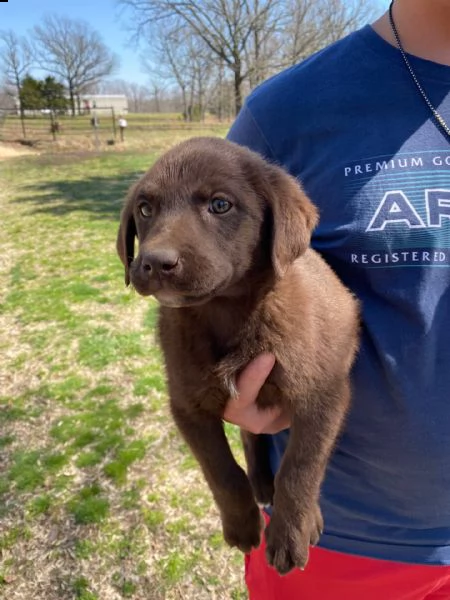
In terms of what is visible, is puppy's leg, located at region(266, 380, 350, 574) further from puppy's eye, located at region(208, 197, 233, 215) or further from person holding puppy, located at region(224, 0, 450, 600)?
puppy's eye, located at region(208, 197, 233, 215)

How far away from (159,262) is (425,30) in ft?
3.51

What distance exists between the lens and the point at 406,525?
5.34 ft

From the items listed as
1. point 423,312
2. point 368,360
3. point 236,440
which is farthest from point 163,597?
point 423,312

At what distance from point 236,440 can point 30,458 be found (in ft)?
5.30

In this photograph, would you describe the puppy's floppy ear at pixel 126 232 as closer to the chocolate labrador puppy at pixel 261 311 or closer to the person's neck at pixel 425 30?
the chocolate labrador puppy at pixel 261 311

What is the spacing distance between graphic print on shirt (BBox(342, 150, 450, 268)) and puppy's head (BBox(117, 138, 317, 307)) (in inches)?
7.1

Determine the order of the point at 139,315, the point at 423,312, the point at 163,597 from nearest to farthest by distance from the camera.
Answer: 1. the point at 423,312
2. the point at 163,597
3. the point at 139,315

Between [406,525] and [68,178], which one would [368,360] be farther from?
[68,178]

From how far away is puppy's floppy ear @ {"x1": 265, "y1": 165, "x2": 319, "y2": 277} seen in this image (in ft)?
5.06

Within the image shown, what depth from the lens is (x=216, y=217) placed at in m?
1.54

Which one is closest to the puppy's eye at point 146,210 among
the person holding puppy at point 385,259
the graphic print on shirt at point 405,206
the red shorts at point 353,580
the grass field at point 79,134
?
the person holding puppy at point 385,259

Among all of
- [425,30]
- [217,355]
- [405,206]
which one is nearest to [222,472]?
[217,355]

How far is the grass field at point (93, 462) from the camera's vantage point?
3.06 metres

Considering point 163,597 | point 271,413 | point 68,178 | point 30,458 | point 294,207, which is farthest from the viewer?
point 68,178
